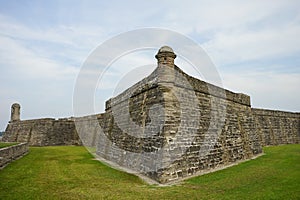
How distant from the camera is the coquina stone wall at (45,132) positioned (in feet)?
86.6

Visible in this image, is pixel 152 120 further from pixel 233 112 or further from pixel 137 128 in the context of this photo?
pixel 233 112

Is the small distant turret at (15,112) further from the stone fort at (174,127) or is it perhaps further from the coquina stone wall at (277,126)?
the coquina stone wall at (277,126)

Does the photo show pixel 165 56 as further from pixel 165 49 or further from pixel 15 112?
pixel 15 112

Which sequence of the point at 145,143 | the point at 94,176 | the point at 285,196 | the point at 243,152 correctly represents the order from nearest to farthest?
the point at 285,196
the point at 94,176
the point at 145,143
the point at 243,152

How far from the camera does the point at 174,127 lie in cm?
896

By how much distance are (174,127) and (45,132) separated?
21.9 meters

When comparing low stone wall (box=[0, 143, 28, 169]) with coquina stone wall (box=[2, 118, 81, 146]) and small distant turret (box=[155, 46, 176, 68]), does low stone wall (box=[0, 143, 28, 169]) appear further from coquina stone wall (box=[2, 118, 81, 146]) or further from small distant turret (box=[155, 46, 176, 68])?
coquina stone wall (box=[2, 118, 81, 146])

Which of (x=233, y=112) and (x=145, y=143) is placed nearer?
(x=145, y=143)

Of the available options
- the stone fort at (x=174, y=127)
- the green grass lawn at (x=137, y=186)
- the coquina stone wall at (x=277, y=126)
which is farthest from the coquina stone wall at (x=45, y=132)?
the coquina stone wall at (x=277, y=126)

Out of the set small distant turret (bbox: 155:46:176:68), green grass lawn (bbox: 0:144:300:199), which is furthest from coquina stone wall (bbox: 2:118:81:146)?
small distant turret (bbox: 155:46:176:68)

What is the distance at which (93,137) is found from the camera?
26.3 meters

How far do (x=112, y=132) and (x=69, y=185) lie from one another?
26.9 feet

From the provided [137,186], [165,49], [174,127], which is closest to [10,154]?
[137,186]

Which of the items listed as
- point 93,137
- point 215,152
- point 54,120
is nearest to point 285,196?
point 215,152
